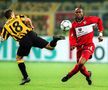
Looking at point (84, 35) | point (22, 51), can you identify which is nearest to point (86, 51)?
point (84, 35)

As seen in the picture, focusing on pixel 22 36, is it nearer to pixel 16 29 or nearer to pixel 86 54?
pixel 16 29

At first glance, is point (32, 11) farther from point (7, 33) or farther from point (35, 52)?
point (7, 33)

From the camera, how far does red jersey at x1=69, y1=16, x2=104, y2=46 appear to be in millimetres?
15484

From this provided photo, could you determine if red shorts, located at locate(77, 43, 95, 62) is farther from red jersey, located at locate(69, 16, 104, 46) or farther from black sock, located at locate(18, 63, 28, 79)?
black sock, located at locate(18, 63, 28, 79)

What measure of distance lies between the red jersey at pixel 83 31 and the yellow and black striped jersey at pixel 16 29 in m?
1.21

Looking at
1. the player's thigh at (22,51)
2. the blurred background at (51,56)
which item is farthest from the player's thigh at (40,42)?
the blurred background at (51,56)

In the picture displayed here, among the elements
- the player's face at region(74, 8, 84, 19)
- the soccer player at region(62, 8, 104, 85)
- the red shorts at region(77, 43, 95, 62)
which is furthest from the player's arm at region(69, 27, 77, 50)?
the player's face at region(74, 8, 84, 19)

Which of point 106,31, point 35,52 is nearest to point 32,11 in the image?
point 106,31

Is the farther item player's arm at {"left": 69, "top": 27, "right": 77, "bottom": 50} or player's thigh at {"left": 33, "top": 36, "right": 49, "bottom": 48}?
player's thigh at {"left": 33, "top": 36, "right": 49, "bottom": 48}

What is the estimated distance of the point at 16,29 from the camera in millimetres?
15680

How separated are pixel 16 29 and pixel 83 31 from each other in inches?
70.7

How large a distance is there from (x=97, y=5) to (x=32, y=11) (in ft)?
12.9

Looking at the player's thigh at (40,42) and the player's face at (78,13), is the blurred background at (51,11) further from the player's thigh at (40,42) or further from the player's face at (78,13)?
the player's face at (78,13)

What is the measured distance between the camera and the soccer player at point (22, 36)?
51.2 ft
